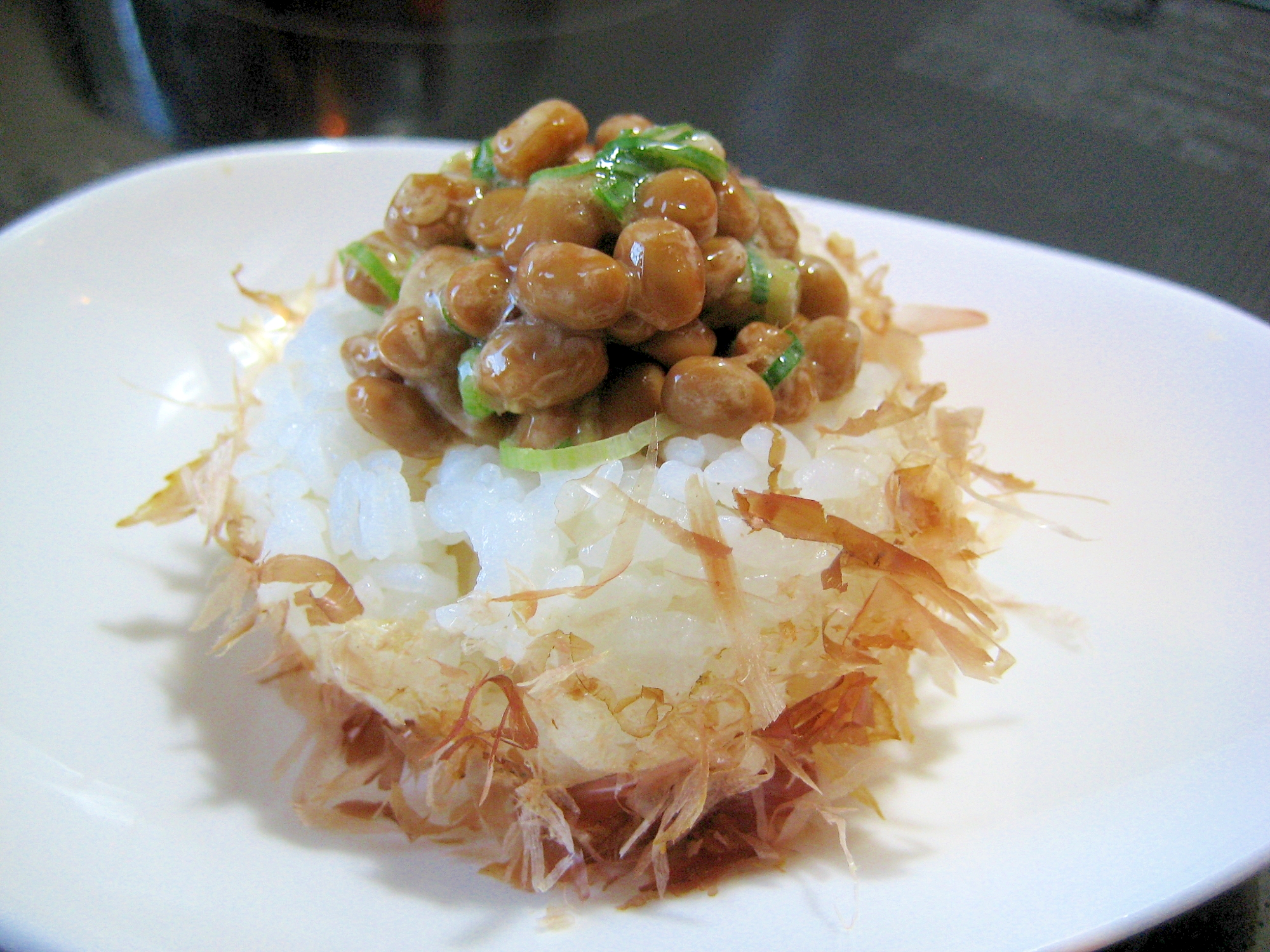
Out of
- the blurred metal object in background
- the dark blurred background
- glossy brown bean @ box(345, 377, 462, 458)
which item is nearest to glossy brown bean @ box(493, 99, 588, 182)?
glossy brown bean @ box(345, 377, 462, 458)

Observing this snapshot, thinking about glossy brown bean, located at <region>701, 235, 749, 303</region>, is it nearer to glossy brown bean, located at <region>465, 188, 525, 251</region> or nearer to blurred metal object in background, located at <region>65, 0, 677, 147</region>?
glossy brown bean, located at <region>465, 188, 525, 251</region>

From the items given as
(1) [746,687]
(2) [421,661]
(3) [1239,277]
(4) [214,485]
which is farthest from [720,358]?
(3) [1239,277]

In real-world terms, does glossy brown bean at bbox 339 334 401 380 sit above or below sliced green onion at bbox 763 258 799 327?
below

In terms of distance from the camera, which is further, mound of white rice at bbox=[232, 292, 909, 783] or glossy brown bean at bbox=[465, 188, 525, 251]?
glossy brown bean at bbox=[465, 188, 525, 251]

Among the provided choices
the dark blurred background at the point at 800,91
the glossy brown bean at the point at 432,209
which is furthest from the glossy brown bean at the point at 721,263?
the dark blurred background at the point at 800,91

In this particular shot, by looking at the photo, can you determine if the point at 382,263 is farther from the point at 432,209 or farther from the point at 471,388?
the point at 471,388

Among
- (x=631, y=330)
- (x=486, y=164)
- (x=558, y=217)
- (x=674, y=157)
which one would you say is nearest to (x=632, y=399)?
(x=631, y=330)

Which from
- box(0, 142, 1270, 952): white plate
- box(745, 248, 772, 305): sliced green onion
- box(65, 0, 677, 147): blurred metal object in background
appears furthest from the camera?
box(65, 0, 677, 147): blurred metal object in background

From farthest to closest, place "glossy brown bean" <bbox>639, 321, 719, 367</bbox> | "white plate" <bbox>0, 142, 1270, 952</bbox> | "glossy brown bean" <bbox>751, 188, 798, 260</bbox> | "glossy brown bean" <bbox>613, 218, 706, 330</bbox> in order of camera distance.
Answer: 1. "glossy brown bean" <bbox>751, 188, 798, 260</bbox>
2. "glossy brown bean" <bbox>639, 321, 719, 367</bbox>
3. "glossy brown bean" <bbox>613, 218, 706, 330</bbox>
4. "white plate" <bbox>0, 142, 1270, 952</bbox>

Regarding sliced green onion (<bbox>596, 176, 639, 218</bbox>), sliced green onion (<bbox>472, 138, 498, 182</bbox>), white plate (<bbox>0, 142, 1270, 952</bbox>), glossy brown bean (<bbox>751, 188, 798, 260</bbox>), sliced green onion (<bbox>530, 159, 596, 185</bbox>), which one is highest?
sliced green onion (<bbox>530, 159, 596, 185</bbox>)
